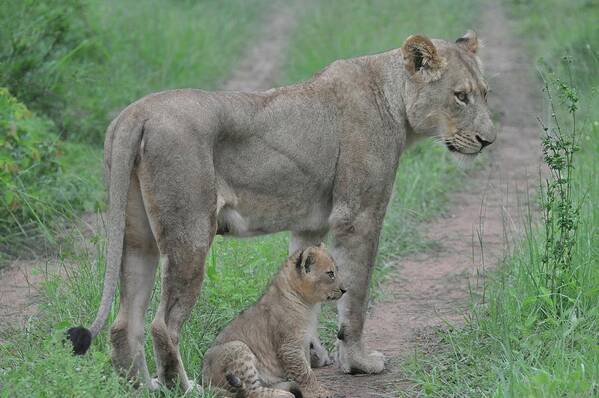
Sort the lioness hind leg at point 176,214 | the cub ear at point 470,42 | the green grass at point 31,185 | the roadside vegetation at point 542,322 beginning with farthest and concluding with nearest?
the green grass at point 31,185 → the cub ear at point 470,42 → the lioness hind leg at point 176,214 → the roadside vegetation at point 542,322

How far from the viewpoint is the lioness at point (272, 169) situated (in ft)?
15.5

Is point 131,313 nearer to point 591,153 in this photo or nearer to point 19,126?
point 19,126

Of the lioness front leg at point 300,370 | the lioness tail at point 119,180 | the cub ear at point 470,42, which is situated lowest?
the lioness front leg at point 300,370

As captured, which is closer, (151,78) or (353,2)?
(151,78)

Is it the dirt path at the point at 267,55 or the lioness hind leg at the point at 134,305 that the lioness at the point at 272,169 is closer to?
the lioness hind leg at the point at 134,305

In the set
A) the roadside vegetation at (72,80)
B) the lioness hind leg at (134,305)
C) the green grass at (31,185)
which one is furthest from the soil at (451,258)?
the lioness hind leg at (134,305)

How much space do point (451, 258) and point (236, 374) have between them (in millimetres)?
3013

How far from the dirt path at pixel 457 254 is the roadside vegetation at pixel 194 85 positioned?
20 cm

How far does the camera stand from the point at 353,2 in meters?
16.1

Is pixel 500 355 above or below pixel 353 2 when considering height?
below

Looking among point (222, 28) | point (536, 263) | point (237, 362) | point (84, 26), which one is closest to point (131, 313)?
point (237, 362)

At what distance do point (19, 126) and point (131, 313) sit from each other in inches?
115

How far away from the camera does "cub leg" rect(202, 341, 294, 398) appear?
15.9 ft

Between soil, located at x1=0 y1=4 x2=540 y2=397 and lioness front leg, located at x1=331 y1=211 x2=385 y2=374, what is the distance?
3.9 inches
